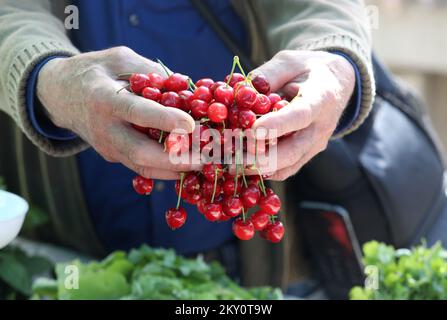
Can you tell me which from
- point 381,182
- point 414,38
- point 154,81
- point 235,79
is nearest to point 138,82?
point 154,81

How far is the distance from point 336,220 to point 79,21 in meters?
0.72

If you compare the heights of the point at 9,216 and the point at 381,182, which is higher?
the point at 9,216

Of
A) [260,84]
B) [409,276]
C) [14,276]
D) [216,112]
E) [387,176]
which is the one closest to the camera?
[216,112]

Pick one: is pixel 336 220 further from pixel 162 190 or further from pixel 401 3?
pixel 401 3

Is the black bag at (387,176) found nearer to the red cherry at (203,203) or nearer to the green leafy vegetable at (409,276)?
the green leafy vegetable at (409,276)

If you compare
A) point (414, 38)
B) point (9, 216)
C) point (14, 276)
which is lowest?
point (414, 38)

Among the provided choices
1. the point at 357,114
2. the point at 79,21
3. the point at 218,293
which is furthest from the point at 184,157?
the point at 79,21

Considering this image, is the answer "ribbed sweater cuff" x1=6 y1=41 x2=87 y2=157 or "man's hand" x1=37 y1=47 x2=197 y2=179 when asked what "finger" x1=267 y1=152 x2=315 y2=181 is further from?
"ribbed sweater cuff" x1=6 y1=41 x2=87 y2=157

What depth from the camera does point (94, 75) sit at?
100cm

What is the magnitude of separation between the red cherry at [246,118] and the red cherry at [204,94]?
0.15ft

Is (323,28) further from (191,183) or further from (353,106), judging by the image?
(191,183)

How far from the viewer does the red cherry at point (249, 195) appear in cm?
92

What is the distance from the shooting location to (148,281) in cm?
139

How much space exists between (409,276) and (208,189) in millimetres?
615
